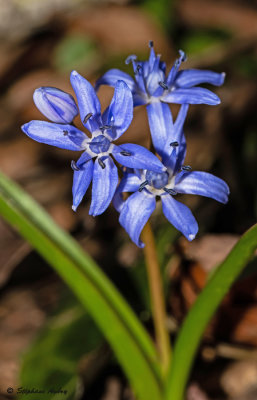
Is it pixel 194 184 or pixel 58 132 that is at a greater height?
pixel 58 132

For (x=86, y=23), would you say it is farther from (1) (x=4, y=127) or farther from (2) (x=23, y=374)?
(2) (x=23, y=374)

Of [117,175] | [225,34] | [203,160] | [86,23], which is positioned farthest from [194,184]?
[86,23]

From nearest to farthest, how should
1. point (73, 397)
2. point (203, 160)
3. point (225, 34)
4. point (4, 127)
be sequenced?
point (73, 397) → point (203, 160) → point (4, 127) → point (225, 34)

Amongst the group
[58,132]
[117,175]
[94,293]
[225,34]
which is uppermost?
[58,132]

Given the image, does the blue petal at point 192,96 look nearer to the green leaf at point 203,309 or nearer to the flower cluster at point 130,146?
the flower cluster at point 130,146

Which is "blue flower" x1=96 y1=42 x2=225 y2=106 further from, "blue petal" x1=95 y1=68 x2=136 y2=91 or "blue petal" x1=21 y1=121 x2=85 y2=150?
"blue petal" x1=21 y1=121 x2=85 y2=150

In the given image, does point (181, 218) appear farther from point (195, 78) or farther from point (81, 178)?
point (195, 78)
